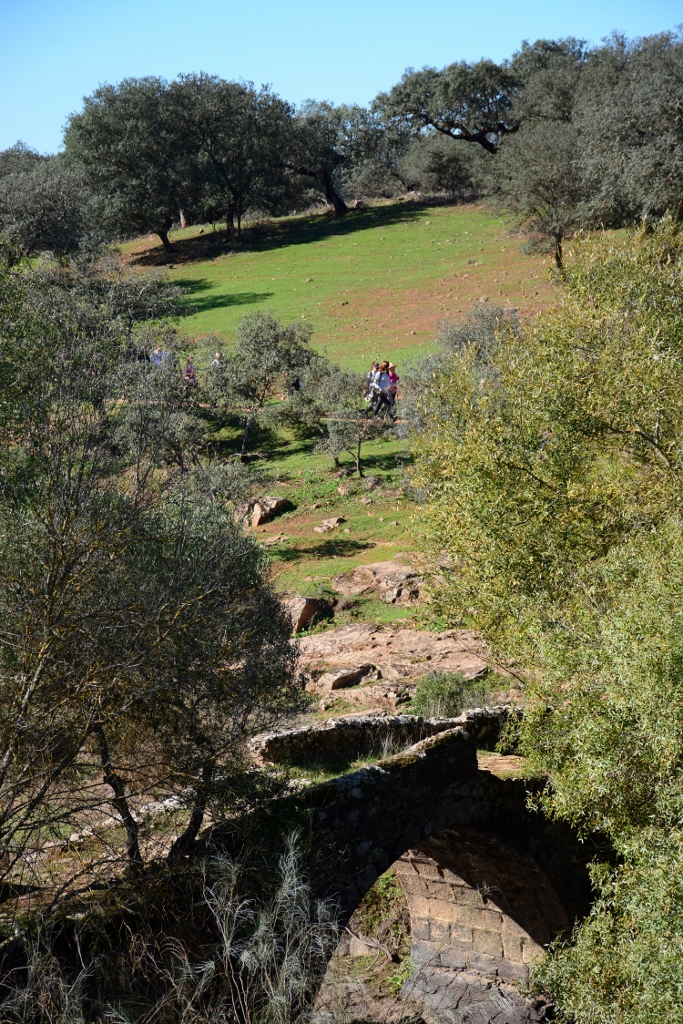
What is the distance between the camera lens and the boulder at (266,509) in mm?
23719

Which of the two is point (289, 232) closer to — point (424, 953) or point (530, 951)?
point (424, 953)

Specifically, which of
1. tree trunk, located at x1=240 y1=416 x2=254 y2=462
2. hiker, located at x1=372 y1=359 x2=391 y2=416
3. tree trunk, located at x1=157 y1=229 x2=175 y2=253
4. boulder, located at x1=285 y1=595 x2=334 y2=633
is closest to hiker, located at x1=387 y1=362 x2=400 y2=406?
hiker, located at x1=372 y1=359 x2=391 y2=416

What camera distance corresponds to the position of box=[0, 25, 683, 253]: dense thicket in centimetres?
3547

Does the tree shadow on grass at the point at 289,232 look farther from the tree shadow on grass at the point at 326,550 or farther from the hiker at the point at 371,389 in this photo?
the tree shadow on grass at the point at 326,550

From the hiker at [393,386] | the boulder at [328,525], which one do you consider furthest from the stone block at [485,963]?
the hiker at [393,386]

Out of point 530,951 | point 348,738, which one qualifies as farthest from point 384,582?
point 530,951

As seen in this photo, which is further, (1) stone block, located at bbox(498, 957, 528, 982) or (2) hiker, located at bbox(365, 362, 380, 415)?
(2) hiker, located at bbox(365, 362, 380, 415)

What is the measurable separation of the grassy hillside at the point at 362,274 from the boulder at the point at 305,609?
1220 cm

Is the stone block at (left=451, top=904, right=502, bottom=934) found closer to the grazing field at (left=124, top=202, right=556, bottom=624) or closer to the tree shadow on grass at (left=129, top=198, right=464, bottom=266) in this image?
the grazing field at (left=124, top=202, right=556, bottom=624)

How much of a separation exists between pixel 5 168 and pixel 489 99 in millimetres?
32010

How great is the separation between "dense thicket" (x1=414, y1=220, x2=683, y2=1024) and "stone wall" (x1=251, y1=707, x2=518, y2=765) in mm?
1627

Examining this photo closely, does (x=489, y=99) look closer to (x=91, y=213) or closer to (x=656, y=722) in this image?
(x=91, y=213)

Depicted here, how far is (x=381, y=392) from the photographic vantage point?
89.8 ft

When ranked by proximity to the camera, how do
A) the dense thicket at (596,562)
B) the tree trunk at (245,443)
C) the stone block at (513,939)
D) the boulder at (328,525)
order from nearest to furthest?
the dense thicket at (596,562), the stone block at (513,939), the boulder at (328,525), the tree trunk at (245,443)
